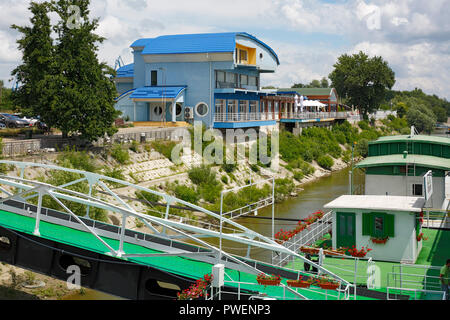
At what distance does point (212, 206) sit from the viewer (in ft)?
117

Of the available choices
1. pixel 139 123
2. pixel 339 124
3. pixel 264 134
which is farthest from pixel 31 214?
pixel 339 124

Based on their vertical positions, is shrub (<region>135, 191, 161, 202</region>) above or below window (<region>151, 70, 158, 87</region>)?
below

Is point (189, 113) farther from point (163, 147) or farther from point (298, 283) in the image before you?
point (298, 283)

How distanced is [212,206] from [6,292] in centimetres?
1683

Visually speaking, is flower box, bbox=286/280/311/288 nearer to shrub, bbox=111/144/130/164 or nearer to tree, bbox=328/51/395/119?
shrub, bbox=111/144/130/164

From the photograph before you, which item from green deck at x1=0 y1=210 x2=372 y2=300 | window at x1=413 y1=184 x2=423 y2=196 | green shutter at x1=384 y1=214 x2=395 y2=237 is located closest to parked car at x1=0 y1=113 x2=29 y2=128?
green deck at x1=0 y1=210 x2=372 y2=300

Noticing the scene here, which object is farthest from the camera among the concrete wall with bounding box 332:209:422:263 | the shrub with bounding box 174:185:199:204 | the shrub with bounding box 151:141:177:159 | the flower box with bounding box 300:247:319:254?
the shrub with bounding box 151:141:177:159

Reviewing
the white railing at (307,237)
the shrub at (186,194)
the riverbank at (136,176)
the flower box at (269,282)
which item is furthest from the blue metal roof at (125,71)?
the flower box at (269,282)

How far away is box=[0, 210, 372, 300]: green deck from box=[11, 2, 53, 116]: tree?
668 inches

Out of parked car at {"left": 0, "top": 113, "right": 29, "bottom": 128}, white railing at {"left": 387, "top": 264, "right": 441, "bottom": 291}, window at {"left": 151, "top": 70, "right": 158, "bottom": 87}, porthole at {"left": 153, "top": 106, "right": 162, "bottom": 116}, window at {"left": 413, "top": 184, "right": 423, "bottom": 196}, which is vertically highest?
window at {"left": 151, "top": 70, "right": 158, "bottom": 87}

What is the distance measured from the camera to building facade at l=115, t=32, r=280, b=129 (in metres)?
52.1

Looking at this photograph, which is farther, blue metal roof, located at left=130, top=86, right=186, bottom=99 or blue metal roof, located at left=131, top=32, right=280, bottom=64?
blue metal roof, located at left=131, top=32, right=280, bottom=64
